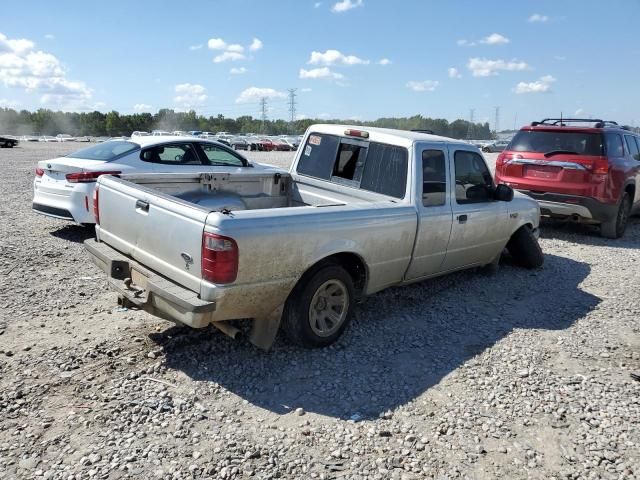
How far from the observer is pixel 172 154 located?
8.41 meters

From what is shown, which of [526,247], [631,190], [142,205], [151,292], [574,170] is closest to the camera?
[151,292]

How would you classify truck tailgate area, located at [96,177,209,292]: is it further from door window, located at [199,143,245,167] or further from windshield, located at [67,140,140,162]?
door window, located at [199,143,245,167]

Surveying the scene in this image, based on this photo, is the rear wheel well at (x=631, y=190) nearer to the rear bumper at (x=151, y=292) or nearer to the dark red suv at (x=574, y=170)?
the dark red suv at (x=574, y=170)

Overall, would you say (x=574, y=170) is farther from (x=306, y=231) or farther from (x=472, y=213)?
(x=306, y=231)

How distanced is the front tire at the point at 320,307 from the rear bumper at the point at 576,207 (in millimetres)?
6022

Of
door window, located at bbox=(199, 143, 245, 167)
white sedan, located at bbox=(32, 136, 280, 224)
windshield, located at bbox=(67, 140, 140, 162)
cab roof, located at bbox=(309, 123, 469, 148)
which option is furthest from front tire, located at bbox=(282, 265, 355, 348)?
door window, located at bbox=(199, 143, 245, 167)

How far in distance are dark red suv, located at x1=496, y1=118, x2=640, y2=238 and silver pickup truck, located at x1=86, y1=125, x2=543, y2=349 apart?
9.53 ft

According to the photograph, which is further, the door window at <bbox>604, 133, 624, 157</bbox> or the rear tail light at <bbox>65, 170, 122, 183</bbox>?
the door window at <bbox>604, 133, 624, 157</bbox>

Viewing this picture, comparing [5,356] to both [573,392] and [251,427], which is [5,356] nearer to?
[251,427]

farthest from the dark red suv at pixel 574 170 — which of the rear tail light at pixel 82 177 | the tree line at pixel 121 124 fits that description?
the tree line at pixel 121 124

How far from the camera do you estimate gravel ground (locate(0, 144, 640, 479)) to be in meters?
3.06

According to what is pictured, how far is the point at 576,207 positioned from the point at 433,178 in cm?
502

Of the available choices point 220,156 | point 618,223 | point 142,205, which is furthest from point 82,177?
point 618,223

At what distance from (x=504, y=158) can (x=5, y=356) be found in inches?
335
